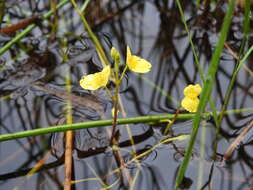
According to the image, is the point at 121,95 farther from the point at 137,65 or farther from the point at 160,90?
the point at 137,65

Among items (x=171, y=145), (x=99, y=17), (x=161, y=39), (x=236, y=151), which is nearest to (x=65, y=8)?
(x=99, y=17)

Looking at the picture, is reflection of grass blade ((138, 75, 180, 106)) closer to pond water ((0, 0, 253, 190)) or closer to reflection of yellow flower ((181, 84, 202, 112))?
pond water ((0, 0, 253, 190))

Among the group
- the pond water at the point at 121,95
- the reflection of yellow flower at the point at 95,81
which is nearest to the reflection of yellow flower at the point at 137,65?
the reflection of yellow flower at the point at 95,81

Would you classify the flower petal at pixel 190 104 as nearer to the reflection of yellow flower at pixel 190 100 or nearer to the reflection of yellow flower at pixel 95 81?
the reflection of yellow flower at pixel 190 100

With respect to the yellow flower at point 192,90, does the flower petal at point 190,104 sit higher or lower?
lower

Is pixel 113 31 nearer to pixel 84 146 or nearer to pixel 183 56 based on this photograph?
pixel 183 56

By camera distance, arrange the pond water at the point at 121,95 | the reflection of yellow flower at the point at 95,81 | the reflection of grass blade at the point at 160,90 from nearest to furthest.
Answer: the reflection of yellow flower at the point at 95,81
the pond water at the point at 121,95
the reflection of grass blade at the point at 160,90

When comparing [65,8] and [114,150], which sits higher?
[65,8]

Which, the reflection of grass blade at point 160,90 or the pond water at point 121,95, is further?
the reflection of grass blade at point 160,90
